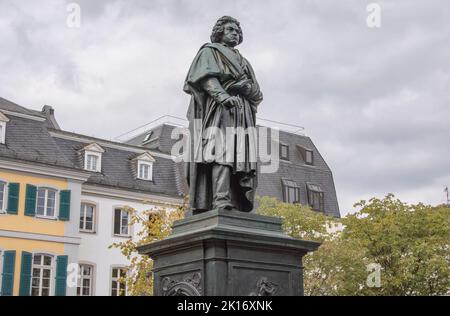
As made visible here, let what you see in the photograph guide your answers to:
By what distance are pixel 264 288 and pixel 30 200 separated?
2643 cm

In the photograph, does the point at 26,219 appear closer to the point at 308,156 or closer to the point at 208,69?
the point at 308,156

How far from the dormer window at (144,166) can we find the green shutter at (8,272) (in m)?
8.71

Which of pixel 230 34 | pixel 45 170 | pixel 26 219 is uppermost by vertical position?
pixel 45 170

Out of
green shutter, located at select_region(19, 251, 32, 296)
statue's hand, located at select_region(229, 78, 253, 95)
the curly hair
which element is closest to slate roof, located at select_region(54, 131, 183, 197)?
green shutter, located at select_region(19, 251, 32, 296)

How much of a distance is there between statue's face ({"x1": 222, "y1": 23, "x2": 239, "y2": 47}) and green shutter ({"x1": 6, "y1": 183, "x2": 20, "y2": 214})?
24.9 metres

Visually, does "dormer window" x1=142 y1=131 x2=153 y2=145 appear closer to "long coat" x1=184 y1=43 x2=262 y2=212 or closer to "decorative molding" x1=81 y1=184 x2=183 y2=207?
A: "decorative molding" x1=81 y1=184 x2=183 y2=207

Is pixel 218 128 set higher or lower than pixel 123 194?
lower

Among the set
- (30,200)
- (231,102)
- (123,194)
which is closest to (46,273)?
(30,200)

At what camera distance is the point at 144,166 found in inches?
1554

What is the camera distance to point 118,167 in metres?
38.4

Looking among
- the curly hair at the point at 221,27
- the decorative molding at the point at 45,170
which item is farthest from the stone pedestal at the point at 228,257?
the decorative molding at the point at 45,170

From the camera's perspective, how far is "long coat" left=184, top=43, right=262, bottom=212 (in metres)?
8.92

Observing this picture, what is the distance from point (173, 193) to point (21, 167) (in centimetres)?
892
